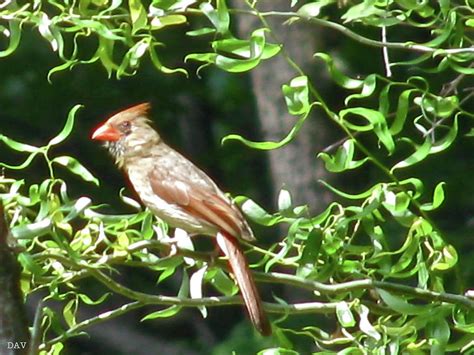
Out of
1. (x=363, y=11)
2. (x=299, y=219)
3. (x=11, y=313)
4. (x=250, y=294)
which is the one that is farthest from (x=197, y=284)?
(x=11, y=313)

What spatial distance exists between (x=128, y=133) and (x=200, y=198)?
57 cm

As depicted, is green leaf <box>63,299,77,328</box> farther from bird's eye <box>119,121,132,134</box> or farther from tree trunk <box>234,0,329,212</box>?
tree trunk <box>234,0,329,212</box>

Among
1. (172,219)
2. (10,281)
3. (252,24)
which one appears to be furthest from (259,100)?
(10,281)

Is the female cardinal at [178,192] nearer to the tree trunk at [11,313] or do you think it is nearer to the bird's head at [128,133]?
the bird's head at [128,133]

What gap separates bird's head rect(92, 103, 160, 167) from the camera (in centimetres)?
563

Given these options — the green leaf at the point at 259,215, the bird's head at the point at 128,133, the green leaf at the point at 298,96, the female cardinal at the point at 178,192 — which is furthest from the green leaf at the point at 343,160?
the bird's head at the point at 128,133

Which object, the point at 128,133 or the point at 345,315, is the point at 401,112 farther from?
the point at 128,133

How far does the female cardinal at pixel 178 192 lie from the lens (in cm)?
441

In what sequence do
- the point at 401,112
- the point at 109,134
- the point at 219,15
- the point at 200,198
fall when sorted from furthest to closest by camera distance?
the point at 109,134 < the point at 200,198 < the point at 401,112 < the point at 219,15

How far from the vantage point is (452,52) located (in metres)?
3.95

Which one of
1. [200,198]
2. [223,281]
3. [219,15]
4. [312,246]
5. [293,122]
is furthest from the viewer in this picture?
[293,122]

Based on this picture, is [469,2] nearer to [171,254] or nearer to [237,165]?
[171,254]

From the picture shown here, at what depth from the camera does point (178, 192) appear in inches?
208

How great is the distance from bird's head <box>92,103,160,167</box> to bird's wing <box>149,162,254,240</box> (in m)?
0.19
